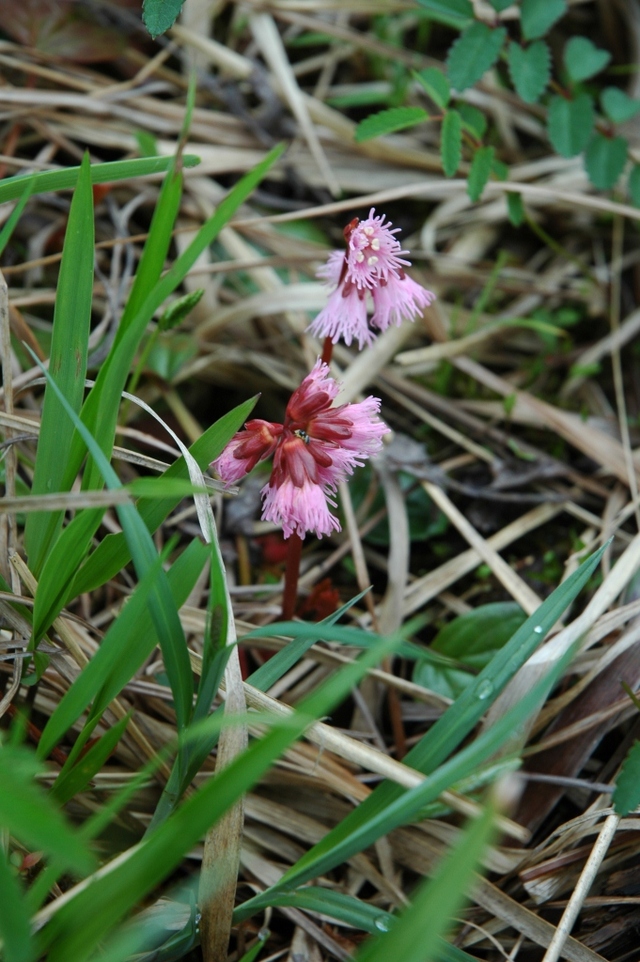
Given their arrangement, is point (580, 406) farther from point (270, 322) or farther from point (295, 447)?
point (295, 447)

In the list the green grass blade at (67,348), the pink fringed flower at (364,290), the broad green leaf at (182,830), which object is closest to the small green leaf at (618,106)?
→ the pink fringed flower at (364,290)

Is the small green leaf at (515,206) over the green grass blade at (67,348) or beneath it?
over

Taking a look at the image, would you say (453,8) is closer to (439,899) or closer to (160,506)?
(160,506)

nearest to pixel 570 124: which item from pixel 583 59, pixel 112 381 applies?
pixel 583 59

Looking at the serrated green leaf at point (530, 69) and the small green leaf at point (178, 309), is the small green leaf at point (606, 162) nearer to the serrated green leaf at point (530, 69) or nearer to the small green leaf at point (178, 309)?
the serrated green leaf at point (530, 69)

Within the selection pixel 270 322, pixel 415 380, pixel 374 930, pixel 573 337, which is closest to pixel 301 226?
pixel 270 322

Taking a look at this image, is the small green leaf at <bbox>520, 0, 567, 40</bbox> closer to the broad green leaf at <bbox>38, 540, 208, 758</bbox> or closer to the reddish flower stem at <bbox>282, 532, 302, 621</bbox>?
the reddish flower stem at <bbox>282, 532, 302, 621</bbox>
